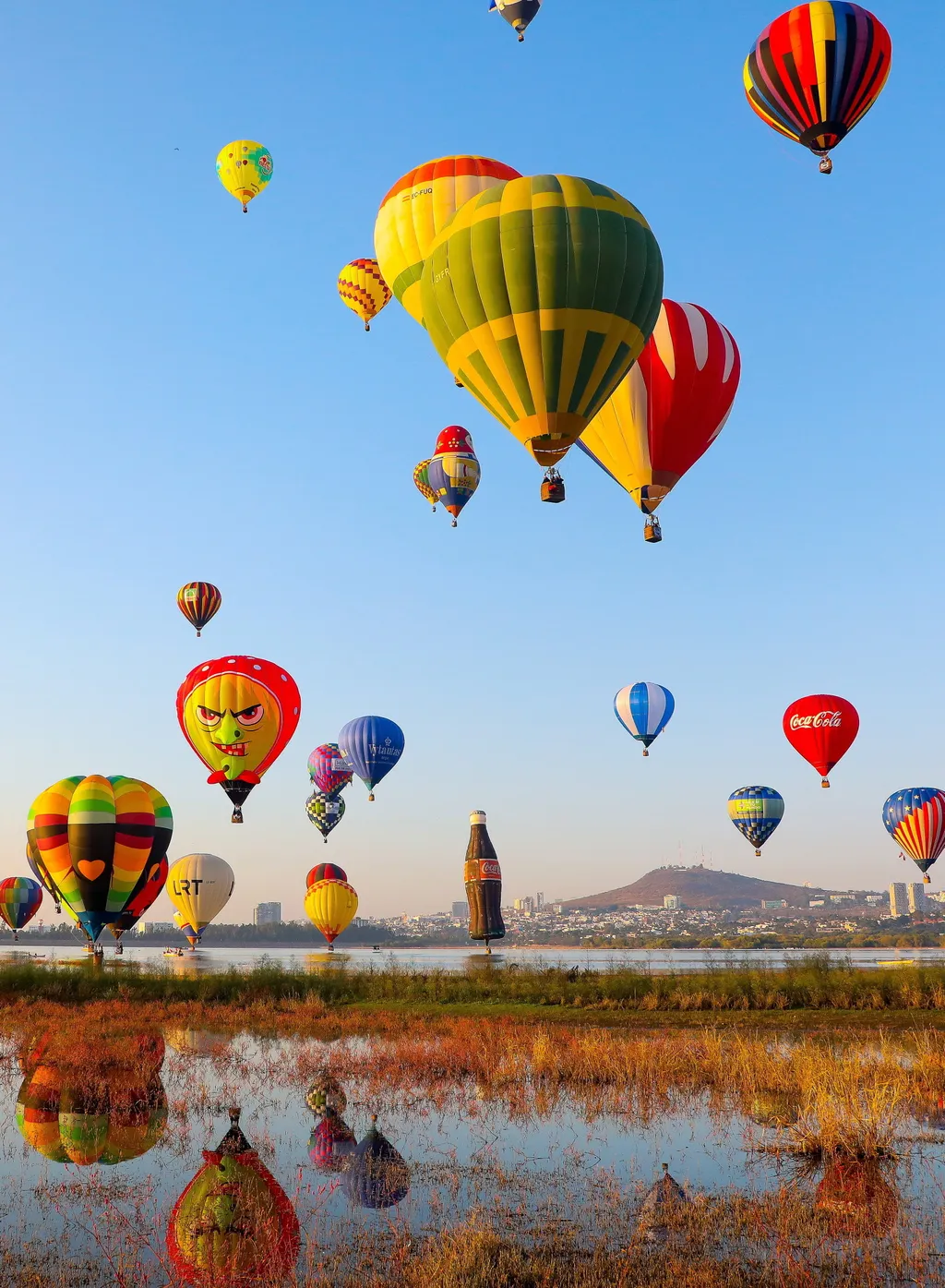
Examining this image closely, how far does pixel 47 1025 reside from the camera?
26.4m

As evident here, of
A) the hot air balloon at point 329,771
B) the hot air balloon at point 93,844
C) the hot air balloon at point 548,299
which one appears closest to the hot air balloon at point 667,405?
the hot air balloon at point 548,299

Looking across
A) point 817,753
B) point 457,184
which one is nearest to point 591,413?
point 457,184

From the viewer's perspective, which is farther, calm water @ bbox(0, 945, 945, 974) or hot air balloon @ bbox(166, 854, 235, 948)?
hot air balloon @ bbox(166, 854, 235, 948)

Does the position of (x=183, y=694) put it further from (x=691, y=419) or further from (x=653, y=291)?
(x=653, y=291)

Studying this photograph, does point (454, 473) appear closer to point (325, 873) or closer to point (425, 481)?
point (425, 481)

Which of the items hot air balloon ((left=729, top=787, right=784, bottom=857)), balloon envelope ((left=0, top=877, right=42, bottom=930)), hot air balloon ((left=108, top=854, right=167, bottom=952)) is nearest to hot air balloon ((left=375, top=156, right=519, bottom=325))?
hot air balloon ((left=108, top=854, right=167, bottom=952))

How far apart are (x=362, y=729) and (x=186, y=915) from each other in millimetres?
16769

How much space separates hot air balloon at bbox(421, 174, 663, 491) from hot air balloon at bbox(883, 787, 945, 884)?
4012 cm

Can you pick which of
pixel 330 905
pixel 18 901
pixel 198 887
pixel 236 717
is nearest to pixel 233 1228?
pixel 236 717

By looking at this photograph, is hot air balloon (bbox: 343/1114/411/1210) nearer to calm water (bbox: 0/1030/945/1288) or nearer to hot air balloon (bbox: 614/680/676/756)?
calm water (bbox: 0/1030/945/1288)

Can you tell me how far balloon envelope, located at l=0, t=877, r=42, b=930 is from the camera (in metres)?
83.4

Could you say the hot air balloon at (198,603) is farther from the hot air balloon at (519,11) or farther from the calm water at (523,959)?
the hot air balloon at (519,11)

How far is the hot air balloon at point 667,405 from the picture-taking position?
86.6ft

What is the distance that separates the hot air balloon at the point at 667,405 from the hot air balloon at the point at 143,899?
21894 mm
